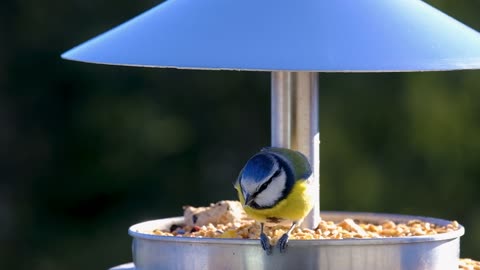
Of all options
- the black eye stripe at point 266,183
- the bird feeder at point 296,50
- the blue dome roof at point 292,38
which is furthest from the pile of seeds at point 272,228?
the blue dome roof at point 292,38

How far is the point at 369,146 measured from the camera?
9.88m

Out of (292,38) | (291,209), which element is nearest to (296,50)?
(292,38)

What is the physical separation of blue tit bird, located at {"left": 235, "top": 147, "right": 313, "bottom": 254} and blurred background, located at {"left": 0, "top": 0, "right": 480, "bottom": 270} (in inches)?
234

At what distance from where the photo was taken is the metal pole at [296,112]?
3779 millimetres

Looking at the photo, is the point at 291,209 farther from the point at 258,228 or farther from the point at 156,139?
the point at 156,139

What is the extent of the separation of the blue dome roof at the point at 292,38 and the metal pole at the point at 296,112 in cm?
46

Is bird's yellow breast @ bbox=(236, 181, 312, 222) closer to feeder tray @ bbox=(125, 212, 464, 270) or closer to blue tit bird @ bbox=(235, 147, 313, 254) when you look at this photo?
blue tit bird @ bbox=(235, 147, 313, 254)

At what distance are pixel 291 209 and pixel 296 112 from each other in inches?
11.6

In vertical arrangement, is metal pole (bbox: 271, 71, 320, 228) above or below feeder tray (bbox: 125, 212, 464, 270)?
above

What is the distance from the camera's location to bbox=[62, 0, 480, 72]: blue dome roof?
3062 mm

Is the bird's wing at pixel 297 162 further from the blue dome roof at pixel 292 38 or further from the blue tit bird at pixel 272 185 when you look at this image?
the blue dome roof at pixel 292 38

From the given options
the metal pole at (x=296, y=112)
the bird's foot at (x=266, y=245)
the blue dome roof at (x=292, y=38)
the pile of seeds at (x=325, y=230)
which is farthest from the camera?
the metal pole at (x=296, y=112)

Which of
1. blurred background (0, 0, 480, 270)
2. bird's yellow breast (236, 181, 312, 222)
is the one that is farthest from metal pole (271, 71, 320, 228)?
blurred background (0, 0, 480, 270)

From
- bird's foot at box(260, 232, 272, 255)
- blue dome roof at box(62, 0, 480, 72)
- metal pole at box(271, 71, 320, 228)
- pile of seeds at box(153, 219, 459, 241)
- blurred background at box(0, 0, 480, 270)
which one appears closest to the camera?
blue dome roof at box(62, 0, 480, 72)
